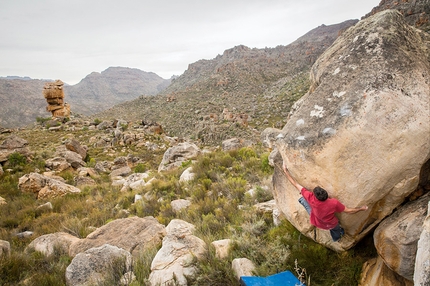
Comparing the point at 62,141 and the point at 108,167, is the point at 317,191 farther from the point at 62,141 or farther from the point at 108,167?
the point at 62,141

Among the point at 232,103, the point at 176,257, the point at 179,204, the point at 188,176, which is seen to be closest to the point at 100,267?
the point at 176,257

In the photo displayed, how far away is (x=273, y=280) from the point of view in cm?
291

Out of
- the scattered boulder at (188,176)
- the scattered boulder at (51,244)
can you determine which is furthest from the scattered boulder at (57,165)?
the scattered boulder at (51,244)

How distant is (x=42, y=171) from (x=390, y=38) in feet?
50.9

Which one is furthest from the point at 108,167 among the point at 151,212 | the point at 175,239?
the point at 175,239

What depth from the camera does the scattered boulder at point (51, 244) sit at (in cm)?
470

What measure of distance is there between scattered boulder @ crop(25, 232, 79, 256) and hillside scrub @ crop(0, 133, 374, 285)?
4.9 inches

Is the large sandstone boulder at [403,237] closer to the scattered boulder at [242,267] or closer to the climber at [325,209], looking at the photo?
Answer: the climber at [325,209]

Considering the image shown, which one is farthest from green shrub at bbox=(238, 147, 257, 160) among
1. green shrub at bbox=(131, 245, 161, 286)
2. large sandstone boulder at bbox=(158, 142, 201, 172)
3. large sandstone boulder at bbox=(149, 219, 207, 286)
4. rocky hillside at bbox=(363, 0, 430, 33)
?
rocky hillside at bbox=(363, 0, 430, 33)

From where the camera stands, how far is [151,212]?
22.2 feet

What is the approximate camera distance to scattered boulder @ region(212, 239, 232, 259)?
12.1ft

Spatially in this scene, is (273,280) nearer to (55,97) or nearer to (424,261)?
(424,261)

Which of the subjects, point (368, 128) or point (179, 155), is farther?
point (179, 155)

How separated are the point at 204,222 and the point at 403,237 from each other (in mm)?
3532
